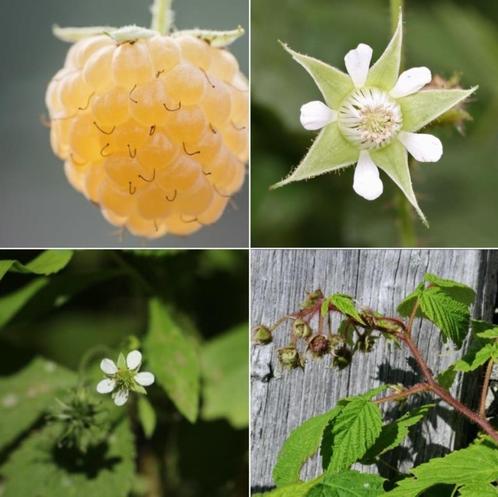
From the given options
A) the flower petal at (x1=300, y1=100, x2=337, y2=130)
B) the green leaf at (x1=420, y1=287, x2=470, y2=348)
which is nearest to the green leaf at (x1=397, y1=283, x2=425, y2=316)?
the green leaf at (x1=420, y1=287, x2=470, y2=348)

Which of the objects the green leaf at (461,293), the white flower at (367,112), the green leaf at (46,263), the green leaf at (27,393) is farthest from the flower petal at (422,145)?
the green leaf at (27,393)

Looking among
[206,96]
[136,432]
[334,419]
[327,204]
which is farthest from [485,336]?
[136,432]

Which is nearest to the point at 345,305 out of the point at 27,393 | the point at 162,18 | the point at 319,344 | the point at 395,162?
the point at 319,344

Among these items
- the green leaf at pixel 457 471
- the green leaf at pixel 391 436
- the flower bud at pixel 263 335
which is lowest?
the green leaf at pixel 457 471

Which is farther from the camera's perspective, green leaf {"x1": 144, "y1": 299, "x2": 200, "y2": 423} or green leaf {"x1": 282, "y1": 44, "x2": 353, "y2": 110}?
green leaf {"x1": 144, "y1": 299, "x2": 200, "y2": 423}

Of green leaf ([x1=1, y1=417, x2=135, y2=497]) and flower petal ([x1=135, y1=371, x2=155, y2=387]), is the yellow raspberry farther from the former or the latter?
green leaf ([x1=1, y1=417, x2=135, y2=497])

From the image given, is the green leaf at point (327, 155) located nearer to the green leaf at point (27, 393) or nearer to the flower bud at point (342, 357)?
the flower bud at point (342, 357)
